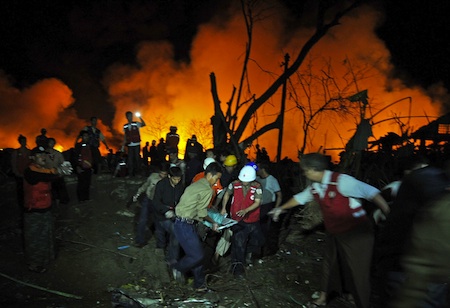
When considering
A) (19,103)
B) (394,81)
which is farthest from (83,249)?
(394,81)

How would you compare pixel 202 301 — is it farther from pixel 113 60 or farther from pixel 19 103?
pixel 113 60

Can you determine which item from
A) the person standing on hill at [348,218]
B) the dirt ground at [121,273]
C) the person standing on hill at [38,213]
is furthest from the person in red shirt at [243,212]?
the person standing on hill at [38,213]

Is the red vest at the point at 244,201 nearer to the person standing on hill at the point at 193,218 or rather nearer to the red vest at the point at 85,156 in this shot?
the person standing on hill at the point at 193,218

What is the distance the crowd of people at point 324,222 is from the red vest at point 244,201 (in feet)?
0.06

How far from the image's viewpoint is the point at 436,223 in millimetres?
2230

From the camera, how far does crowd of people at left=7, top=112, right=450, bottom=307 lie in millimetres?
2326

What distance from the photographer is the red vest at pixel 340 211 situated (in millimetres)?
4270

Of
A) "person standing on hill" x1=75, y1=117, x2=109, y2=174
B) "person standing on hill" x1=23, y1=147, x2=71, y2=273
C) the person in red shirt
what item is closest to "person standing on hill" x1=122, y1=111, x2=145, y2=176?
"person standing on hill" x1=75, y1=117, x2=109, y2=174

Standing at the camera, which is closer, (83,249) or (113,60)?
(83,249)

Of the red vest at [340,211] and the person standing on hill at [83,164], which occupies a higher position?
the person standing on hill at [83,164]

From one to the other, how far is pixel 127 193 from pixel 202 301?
17.9 feet

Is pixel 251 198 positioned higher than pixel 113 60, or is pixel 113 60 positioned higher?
pixel 113 60

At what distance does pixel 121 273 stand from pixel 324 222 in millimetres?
3795

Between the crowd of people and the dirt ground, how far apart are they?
0.24m
